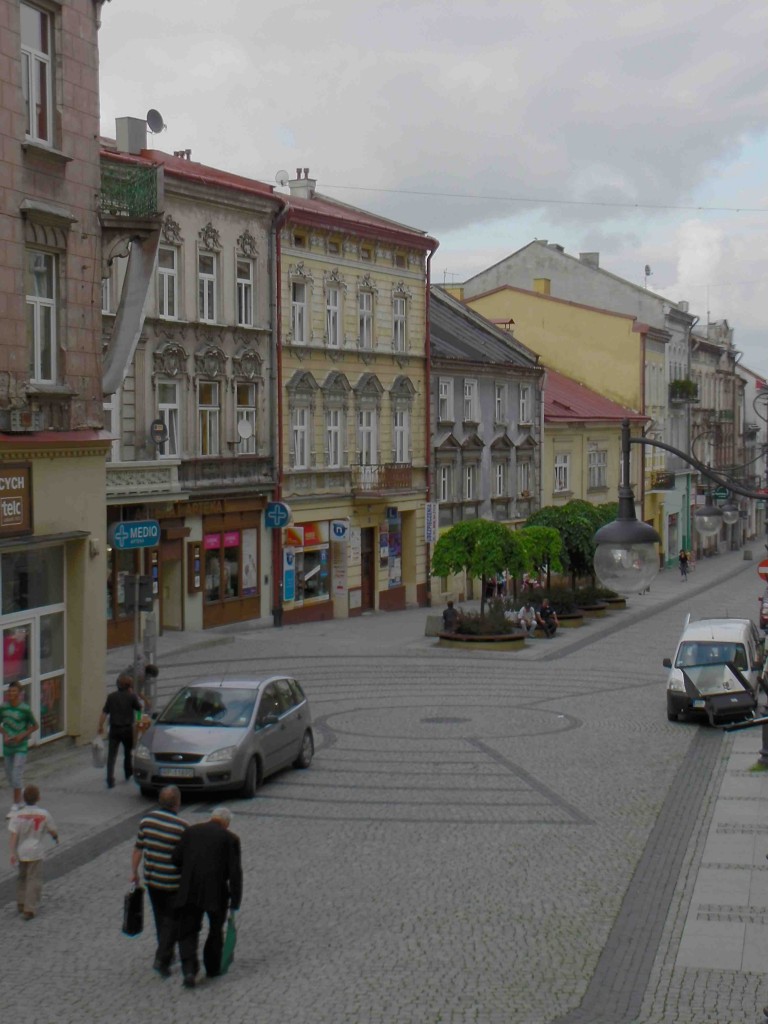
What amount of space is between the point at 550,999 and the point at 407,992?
1.07 meters

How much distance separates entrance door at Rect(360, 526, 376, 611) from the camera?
44.5 metres

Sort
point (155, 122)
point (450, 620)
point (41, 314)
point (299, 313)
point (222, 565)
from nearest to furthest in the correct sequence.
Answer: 1. point (41, 314)
2. point (155, 122)
3. point (222, 565)
4. point (450, 620)
5. point (299, 313)

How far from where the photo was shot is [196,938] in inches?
427

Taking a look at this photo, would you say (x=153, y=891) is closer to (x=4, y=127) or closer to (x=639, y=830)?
(x=639, y=830)

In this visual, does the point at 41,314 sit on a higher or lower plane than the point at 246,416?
higher

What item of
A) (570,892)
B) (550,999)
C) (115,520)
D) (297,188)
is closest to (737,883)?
(570,892)

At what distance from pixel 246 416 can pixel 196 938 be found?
27543mm

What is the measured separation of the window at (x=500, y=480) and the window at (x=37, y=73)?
112 ft

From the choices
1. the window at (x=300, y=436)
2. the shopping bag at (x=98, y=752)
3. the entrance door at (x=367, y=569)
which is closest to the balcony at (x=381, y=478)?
the entrance door at (x=367, y=569)

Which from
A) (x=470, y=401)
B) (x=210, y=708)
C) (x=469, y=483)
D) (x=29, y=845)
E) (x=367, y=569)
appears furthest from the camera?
(x=469, y=483)

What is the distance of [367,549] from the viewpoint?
4478 centimetres

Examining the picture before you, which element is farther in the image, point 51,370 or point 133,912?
point 51,370

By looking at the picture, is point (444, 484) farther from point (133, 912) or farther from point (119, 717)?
point (133, 912)

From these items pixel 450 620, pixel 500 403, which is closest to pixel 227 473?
pixel 450 620
